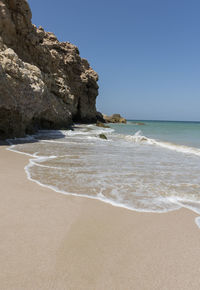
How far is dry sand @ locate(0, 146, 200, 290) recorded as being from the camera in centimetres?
151

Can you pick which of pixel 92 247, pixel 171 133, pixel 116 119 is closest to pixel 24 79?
pixel 92 247

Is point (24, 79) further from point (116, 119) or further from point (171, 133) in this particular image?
point (116, 119)

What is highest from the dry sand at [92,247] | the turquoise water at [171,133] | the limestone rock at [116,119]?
the limestone rock at [116,119]

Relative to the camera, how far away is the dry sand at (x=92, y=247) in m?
1.51

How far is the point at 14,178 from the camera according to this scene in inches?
157

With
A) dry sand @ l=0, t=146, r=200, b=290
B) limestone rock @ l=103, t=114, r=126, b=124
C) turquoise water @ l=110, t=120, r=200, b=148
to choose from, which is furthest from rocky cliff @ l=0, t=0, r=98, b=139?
limestone rock @ l=103, t=114, r=126, b=124

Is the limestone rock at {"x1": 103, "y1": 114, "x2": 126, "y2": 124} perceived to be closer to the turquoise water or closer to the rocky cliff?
the turquoise water

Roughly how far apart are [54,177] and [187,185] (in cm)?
294

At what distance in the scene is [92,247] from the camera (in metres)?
1.92

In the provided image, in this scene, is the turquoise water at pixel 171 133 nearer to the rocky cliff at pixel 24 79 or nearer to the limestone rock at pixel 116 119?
the rocky cliff at pixel 24 79

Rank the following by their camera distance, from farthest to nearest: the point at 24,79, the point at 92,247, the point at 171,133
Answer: the point at 171,133 < the point at 24,79 < the point at 92,247

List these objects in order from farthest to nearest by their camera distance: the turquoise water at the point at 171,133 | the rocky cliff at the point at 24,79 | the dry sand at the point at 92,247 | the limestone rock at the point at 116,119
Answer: the limestone rock at the point at 116,119, the turquoise water at the point at 171,133, the rocky cliff at the point at 24,79, the dry sand at the point at 92,247

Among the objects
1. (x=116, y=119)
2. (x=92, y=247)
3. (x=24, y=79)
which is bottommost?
(x=92, y=247)

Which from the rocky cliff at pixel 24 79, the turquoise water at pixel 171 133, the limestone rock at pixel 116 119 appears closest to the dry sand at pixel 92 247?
the rocky cliff at pixel 24 79
